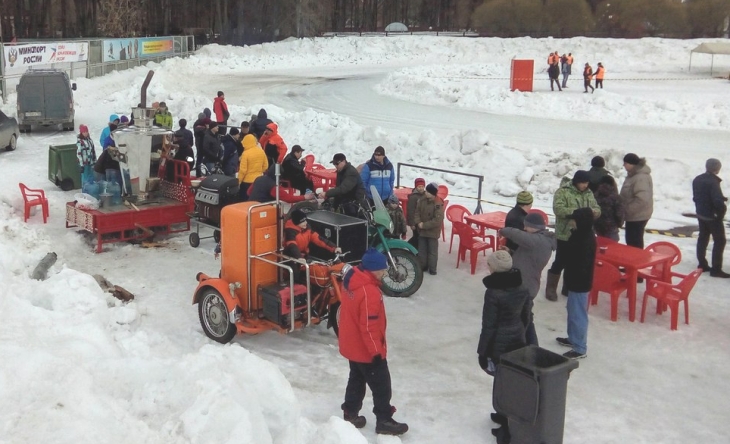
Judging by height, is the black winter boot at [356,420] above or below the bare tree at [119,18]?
below

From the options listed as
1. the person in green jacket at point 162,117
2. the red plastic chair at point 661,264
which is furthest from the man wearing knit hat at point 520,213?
the person in green jacket at point 162,117

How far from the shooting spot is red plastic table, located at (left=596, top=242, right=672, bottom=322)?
8.67 meters

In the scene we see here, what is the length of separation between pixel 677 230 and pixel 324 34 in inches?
2672

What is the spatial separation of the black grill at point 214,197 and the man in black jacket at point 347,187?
201 centimetres

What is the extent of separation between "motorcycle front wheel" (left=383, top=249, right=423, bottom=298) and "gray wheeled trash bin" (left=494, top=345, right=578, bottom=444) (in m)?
3.73

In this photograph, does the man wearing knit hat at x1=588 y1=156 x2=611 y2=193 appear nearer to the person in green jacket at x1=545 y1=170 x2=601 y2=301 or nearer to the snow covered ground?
the person in green jacket at x1=545 y1=170 x2=601 y2=301

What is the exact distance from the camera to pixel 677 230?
13.2m

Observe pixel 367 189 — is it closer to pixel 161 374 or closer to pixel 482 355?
pixel 482 355

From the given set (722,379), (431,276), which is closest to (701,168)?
(431,276)

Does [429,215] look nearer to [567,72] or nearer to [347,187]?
[347,187]

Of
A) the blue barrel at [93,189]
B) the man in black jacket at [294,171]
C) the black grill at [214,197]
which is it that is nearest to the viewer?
the black grill at [214,197]

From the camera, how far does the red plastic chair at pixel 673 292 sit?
8.41 metres

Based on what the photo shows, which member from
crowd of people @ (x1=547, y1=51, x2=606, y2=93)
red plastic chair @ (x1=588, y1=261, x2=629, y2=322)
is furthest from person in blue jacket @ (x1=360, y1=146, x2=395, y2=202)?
crowd of people @ (x1=547, y1=51, x2=606, y2=93)

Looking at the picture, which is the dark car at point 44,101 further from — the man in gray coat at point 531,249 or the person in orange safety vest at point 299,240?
the man in gray coat at point 531,249
